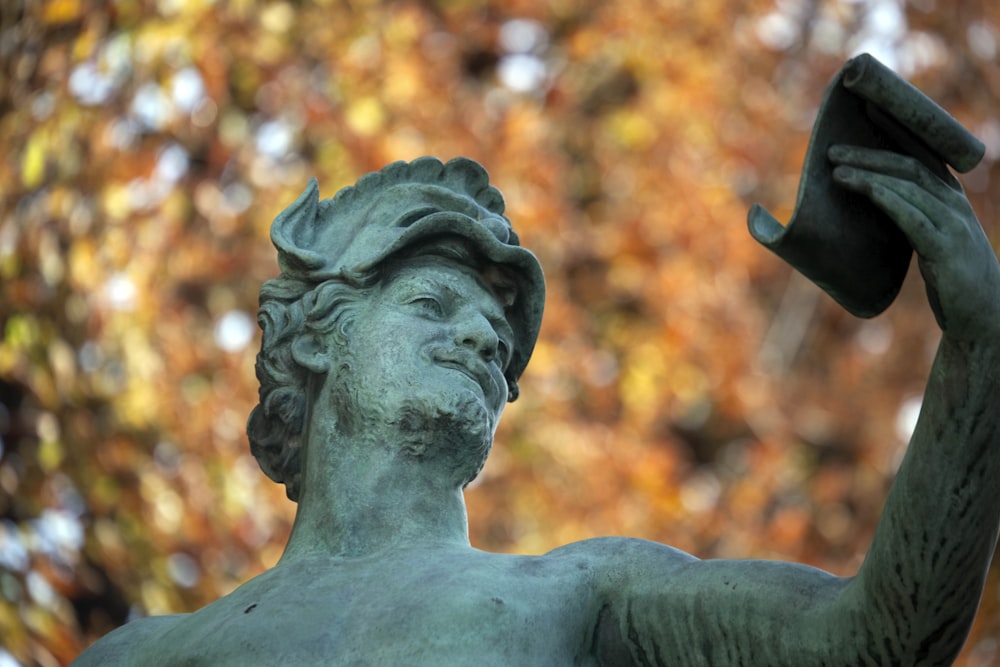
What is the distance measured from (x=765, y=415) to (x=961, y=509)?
7770 mm

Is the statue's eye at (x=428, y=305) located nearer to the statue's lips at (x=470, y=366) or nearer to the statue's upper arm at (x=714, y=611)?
the statue's lips at (x=470, y=366)

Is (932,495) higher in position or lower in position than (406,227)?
lower

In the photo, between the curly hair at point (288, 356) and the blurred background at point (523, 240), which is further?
the blurred background at point (523, 240)

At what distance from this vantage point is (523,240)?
9.46 metres

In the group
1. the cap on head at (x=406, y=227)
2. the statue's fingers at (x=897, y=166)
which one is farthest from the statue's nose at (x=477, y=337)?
the statue's fingers at (x=897, y=166)

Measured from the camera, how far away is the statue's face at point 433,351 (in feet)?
8.85

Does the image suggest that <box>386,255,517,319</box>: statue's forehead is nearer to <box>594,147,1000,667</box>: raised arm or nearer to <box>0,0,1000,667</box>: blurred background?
<box>594,147,1000,667</box>: raised arm

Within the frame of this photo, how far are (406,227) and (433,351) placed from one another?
0.69ft

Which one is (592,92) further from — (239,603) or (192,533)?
(239,603)

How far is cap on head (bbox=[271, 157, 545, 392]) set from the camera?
2840 mm

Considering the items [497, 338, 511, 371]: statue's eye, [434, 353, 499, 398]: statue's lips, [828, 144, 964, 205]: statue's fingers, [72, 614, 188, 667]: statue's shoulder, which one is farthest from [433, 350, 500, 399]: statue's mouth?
[828, 144, 964, 205]: statue's fingers

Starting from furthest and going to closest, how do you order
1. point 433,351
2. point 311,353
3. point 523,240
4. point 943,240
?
point 523,240 → point 311,353 → point 433,351 → point 943,240

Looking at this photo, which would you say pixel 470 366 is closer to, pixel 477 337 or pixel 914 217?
pixel 477 337

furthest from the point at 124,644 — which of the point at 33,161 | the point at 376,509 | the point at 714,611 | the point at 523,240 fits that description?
the point at 523,240
